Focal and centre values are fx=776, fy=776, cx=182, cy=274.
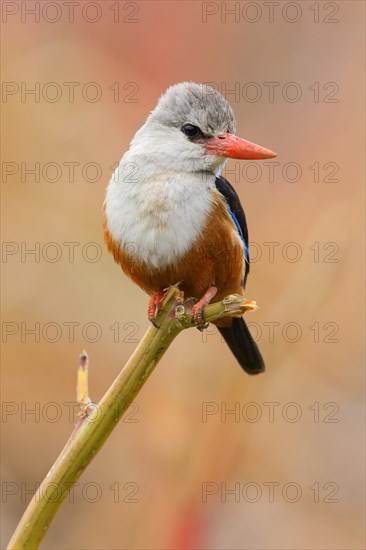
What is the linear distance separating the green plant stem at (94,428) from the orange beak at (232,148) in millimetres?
959

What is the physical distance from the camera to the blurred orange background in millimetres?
3877

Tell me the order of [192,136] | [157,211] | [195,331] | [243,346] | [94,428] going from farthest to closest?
[195,331], [243,346], [192,136], [157,211], [94,428]

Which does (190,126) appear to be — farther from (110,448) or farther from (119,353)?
(110,448)

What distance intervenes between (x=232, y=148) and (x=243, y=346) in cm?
114

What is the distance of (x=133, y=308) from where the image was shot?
16.1 feet

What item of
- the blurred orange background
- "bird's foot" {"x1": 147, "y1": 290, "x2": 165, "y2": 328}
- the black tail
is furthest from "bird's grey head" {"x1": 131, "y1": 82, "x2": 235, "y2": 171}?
the black tail

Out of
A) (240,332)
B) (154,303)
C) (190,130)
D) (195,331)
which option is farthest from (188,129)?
(195,331)

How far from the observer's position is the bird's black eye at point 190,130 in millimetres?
3480

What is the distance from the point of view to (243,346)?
13.1ft

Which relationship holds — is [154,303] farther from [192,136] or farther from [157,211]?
[192,136]

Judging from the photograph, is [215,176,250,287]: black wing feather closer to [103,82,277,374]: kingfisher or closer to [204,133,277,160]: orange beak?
[103,82,277,374]: kingfisher

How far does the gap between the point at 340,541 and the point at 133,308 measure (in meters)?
1.84

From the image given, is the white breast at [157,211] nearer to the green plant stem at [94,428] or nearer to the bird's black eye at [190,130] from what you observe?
the bird's black eye at [190,130]

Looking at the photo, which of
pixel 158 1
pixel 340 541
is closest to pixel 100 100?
pixel 158 1
